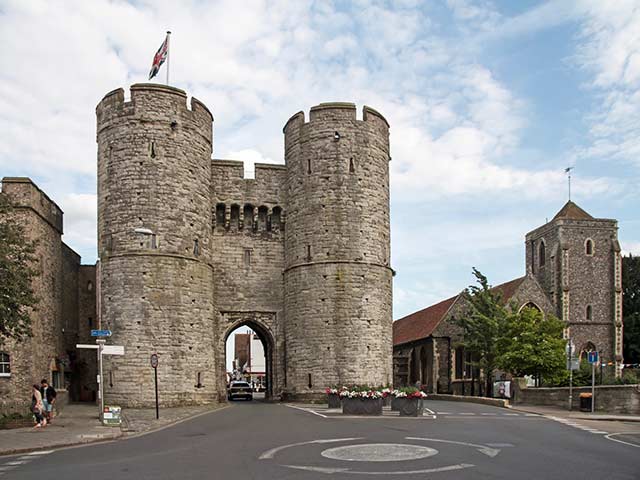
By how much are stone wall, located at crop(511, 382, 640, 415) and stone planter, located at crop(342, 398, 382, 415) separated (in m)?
9.10

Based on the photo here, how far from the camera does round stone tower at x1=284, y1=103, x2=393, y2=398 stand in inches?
1451

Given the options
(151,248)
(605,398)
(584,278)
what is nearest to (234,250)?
(151,248)

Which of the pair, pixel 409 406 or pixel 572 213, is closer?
pixel 409 406

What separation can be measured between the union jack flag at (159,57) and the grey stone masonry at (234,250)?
1180 millimetres

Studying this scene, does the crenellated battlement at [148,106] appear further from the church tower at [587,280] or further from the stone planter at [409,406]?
the church tower at [587,280]

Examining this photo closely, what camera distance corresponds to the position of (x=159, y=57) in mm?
35281

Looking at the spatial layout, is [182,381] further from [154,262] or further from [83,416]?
[83,416]

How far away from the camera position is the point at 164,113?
35156 mm

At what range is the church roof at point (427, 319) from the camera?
5675cm

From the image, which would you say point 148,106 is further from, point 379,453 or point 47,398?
point 379,453

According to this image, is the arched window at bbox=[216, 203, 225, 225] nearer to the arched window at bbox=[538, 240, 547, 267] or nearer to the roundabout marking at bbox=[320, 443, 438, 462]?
the roundabout marking at bbox=[320, 443, 438, 462]

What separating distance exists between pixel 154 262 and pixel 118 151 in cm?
539

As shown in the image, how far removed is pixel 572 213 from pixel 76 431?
2147 inches

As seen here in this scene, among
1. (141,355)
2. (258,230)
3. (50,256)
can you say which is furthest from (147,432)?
(258,230)
